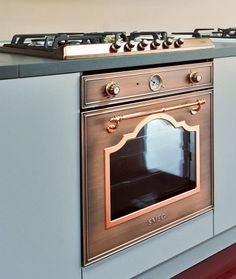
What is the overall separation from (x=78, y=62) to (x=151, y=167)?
507 millimetres

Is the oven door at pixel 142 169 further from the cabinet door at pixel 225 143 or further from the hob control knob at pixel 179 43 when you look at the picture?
the hob control knob at pixel 179 43

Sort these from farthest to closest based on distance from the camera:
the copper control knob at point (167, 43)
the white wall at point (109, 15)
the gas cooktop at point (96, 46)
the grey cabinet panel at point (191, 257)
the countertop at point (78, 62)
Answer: the white wall at point (109, 15), the grey cabinet panel at point (191, 257), the copper control knob at point (167, 43), the gas cooktop at point (96, 46), the countertop at point (78, 62)

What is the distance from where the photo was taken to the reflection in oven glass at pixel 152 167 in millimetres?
1656

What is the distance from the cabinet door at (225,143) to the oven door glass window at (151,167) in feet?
0.49

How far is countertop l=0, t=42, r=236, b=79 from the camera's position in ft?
4.34

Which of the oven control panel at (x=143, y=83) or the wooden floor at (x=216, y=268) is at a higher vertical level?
the oven control panel at (x=143, y=83)

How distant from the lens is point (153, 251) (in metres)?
1.76

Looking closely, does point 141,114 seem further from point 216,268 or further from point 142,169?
point 216,268

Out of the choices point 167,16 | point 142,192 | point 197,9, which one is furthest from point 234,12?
point 142,192

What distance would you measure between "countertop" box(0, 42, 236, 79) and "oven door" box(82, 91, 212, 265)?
13 cm

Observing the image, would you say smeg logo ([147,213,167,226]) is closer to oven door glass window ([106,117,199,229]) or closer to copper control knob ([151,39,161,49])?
oven door glass window ([106,117,199,229])

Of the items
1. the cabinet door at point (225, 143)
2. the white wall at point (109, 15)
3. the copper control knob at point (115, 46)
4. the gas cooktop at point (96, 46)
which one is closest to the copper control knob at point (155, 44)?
the gas cooktop at point (96, 46)

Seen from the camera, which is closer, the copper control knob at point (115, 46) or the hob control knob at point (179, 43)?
the copper control knob at point (115, 46)

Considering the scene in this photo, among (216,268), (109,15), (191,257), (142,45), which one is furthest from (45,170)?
(109,15)
